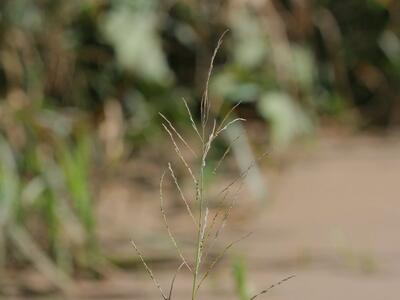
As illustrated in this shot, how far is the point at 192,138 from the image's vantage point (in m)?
2.95

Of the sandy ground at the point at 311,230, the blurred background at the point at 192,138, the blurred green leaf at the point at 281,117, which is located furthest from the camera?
the blurred green leaf at the point at 281,117

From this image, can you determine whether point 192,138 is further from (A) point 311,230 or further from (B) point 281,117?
(A) point 311,230

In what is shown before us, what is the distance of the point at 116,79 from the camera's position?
2900 mm

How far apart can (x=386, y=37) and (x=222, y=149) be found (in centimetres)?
85

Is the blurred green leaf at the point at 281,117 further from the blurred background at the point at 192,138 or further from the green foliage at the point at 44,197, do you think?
the green foliage at the point at 44,197

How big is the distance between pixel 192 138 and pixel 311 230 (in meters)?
0.64

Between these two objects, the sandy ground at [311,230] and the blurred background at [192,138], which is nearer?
the sandy ground at [311,230]

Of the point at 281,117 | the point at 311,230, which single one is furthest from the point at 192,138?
the point at 311,230

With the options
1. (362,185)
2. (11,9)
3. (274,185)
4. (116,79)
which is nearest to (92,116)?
(116,79)

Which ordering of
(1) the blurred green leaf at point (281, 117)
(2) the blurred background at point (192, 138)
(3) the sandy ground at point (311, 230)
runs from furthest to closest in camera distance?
1. (1) the blurred green leaf at point (281, 117)
2. (2) the blurred background at point (192, 138)
3. (3) the sandy ground at point (311, 230)

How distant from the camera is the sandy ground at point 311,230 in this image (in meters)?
2.07

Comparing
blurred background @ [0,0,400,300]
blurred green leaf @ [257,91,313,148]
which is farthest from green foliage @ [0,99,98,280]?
blurred green leaf @ [257,91,313,148]

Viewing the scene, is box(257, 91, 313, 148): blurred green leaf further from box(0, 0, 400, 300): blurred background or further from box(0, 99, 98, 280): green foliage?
box(0, 99, 98, 280): green foliage

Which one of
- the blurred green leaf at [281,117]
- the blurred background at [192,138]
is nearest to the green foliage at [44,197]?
the blurred background at [192,138]
